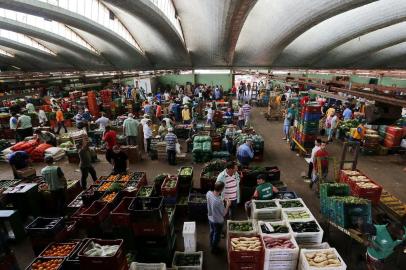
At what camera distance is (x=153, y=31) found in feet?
86.8

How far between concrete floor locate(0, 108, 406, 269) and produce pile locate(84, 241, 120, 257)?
181cm

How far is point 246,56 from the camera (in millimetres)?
34250

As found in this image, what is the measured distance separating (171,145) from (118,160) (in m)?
2.29

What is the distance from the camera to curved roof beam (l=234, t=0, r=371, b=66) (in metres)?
18.8

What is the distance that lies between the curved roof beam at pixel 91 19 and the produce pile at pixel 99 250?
59.8 feet

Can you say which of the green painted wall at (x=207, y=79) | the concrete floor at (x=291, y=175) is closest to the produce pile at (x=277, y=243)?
the concrete floor at (x=291, y=175)

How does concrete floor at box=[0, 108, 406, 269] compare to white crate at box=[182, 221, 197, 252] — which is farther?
concrete floor at box=[0, 108, 406, 269]

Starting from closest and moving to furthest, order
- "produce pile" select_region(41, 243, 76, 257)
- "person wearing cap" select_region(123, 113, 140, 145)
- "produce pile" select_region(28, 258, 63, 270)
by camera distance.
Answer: "produce pile" select_region(28, 258, 63, 270)
"produce pile" select_region(41, 243, 76, 257)
"person wearing cap" select_region(123, 113, 140, 145)

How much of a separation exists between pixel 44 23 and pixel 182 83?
1672 centimetres

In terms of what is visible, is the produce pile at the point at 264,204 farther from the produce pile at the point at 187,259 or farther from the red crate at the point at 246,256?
the produce pile at the point at 187,259

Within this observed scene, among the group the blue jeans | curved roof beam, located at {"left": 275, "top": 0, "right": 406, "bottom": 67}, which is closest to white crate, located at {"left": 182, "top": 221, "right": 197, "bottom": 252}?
the blue jeans

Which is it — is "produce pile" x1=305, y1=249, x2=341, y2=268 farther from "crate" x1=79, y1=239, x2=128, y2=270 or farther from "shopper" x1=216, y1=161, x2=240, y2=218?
"crate" x1=79, y1=239, x2=128, y2=270

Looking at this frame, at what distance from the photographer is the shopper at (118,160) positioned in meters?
7.40

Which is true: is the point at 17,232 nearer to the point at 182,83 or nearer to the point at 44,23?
the point at 182,83
